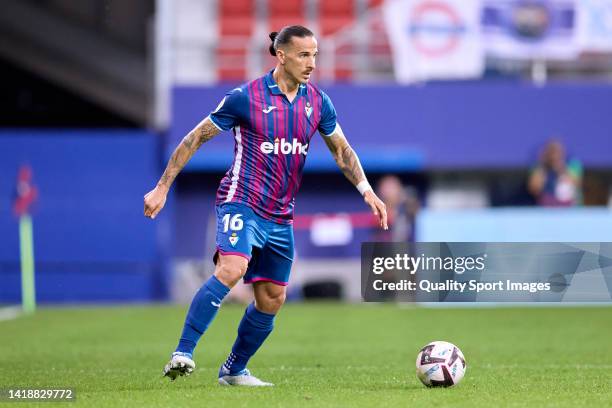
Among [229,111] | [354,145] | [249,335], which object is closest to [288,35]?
[229,111]

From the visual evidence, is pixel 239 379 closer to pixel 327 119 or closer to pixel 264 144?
pixel 264 144

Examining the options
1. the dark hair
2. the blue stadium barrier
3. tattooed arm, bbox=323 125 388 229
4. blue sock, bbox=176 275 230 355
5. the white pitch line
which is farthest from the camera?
the blue stadium barrier

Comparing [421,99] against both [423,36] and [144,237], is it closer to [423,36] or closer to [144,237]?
[423,36]

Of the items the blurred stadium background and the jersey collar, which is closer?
the jersey collar

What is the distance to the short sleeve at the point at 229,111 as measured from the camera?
25.3ft

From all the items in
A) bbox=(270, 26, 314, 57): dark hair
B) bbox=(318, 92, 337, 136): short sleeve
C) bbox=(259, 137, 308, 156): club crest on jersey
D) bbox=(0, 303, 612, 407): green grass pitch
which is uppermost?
bbox=(270, 26, 314, 57): dark hair

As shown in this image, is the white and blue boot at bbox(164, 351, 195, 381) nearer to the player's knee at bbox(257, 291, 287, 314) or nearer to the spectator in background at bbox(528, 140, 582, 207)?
the player's knee at bbox(257, 291, 287, 314)

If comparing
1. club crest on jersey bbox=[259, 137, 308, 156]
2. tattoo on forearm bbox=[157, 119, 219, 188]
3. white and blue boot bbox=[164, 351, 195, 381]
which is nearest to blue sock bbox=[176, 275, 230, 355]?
white and blue boot bbox=[164, 351, 195, 381]

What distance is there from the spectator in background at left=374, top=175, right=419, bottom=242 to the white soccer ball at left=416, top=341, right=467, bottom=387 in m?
11.8

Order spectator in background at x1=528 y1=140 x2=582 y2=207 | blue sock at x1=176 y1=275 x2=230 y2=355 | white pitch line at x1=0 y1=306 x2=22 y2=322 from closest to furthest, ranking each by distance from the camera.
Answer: blue sock at x1=176 y1=275 x2=230 y2=355 → white pitch line at x1=0 y1=306 x2=22 y2=322 → spectator in background at x1=528 y1=140 x2=582 y2=207

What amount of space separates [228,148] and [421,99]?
3549 millimetres

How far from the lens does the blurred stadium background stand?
A: 21188 mm

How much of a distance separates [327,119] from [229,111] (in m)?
0.71

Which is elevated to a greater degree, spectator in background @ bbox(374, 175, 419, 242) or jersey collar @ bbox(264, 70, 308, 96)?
jersey collar @ bbox(264, 70, 308, 96)
